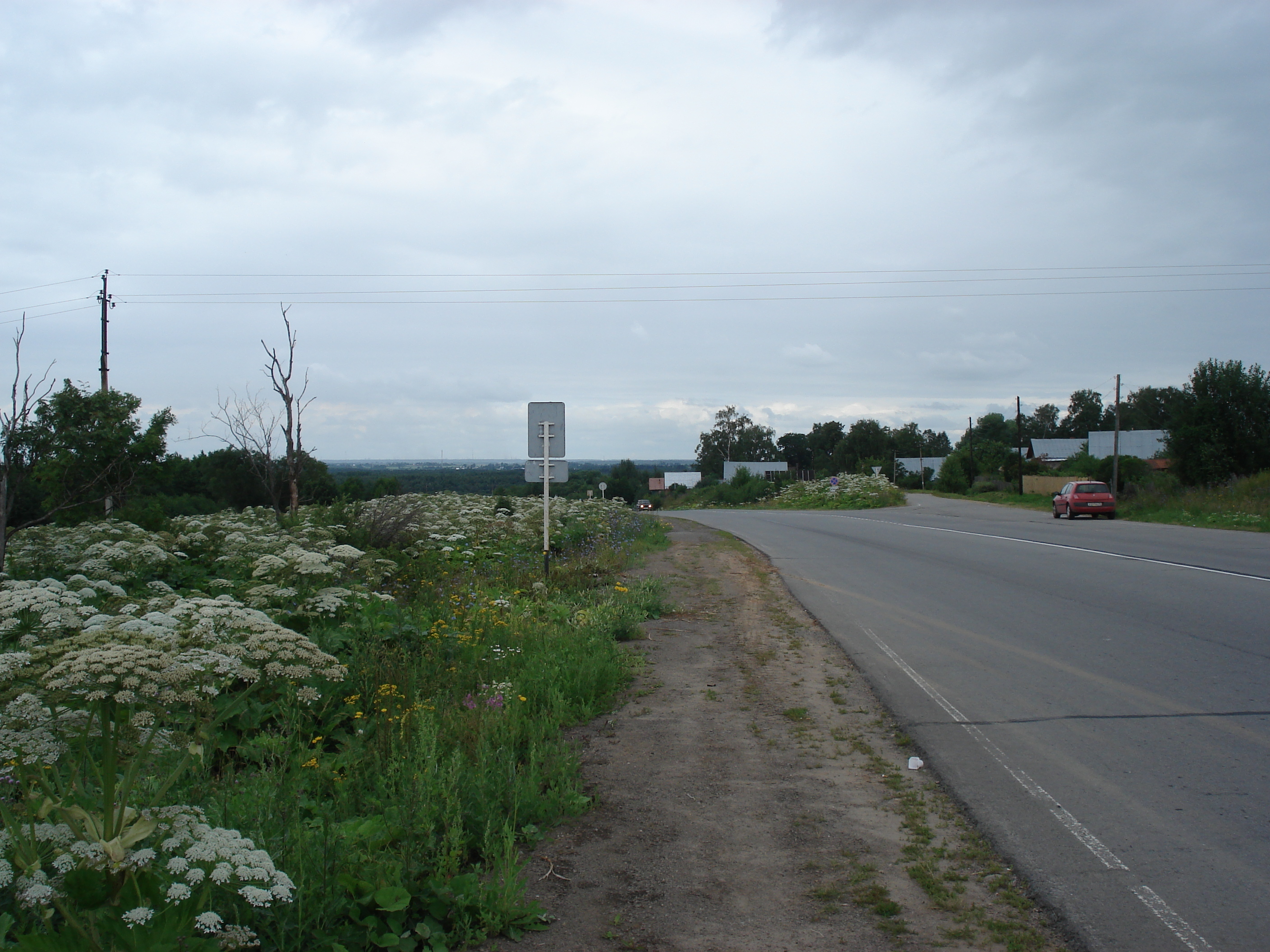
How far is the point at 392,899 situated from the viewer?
10.7ft

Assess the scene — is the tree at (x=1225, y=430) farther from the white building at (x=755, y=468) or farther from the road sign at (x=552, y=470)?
the white building at (x=755, y=468)

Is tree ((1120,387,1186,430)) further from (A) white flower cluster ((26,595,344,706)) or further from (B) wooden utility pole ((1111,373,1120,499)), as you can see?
(A) white flower cluster ((26,595,344,706))

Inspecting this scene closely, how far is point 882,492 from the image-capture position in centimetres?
5072

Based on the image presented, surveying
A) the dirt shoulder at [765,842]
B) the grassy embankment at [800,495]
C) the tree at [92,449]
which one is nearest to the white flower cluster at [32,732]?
the dirt shoulder at [765,842]

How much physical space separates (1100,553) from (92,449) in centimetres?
1795

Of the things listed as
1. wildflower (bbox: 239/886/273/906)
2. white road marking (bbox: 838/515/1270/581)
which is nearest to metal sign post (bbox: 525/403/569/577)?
white road marking (bbox: 838/515/1270/581)

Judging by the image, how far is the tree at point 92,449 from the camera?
11.7m

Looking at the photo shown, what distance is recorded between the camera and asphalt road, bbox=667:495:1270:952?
364 cm

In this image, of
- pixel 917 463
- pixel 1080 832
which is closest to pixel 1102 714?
pixel 1080 832

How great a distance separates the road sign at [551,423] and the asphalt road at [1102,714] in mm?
4660

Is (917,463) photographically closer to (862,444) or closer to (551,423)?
(862,444)

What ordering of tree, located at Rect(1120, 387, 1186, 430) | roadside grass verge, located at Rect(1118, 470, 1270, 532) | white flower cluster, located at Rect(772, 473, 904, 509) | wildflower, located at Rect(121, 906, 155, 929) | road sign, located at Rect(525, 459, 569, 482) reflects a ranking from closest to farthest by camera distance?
wildflower, located at Rect(121, 906, 155, 929)
road sign, located at Rect(525, 459, 569, 482)
roadside grass verge, located at Rect(1118, 470, 1270, 532)
white flower cluster, located at Rect(772, 473, 904, 509)
tree, located at Rect(1120, 387, 1186, 430)

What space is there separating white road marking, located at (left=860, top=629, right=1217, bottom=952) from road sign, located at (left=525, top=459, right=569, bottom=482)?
296 inches

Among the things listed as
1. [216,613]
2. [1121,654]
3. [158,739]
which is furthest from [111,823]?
[1121,654]
